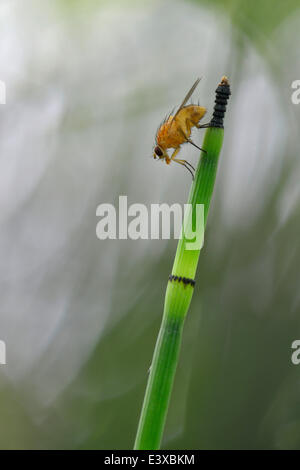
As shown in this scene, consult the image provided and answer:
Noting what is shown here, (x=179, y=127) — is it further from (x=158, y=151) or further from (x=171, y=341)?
(x=171, y=341)

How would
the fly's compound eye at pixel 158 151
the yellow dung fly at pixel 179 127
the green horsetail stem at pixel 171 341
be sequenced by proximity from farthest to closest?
the fly's compound eye at pixel 158 151
the yellow dung fly at pixel 179 127
the green horsetail stem at pixel 171 341

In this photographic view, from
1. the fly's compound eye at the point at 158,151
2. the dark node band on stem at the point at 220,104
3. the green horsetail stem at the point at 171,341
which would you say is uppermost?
the dark node band on stem at the point at 220,104

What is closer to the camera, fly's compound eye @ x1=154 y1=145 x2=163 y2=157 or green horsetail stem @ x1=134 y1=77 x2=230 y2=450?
green horsetail stem @ x1=134 y1=77 x2=230 y2=450

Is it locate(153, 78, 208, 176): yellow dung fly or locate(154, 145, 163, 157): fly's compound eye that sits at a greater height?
locate(153, 78, 208, 176): yellow dung fly

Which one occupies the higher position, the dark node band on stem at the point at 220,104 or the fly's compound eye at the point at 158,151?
the dark node band on stem at the point at 220,104

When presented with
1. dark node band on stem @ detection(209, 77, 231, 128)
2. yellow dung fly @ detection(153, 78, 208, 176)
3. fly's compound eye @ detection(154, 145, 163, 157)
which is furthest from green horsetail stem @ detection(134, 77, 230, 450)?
fly's compound eye @ detection(154, 145, 163, 157)

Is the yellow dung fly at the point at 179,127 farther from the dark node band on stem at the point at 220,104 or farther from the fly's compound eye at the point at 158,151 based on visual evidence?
the dark node band on stem at the point at 220,104

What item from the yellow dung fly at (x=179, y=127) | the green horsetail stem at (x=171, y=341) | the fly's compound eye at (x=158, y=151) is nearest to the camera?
the green horsetail stem at (x=171, y=341)

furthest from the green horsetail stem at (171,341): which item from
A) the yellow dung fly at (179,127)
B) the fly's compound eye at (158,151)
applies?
the fly's compound eye at (158,151)

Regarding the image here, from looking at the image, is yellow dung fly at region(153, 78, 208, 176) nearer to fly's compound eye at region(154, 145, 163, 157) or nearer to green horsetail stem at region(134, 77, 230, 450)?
fly's compound eye at region(154, 145, 163, 157)

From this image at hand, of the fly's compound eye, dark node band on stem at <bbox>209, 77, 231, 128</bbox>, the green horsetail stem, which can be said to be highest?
dark node band on stem at <bbox>209, 77, 231, 128</bbox>

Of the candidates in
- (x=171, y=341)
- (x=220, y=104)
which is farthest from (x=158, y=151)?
(x=171, y=341)
